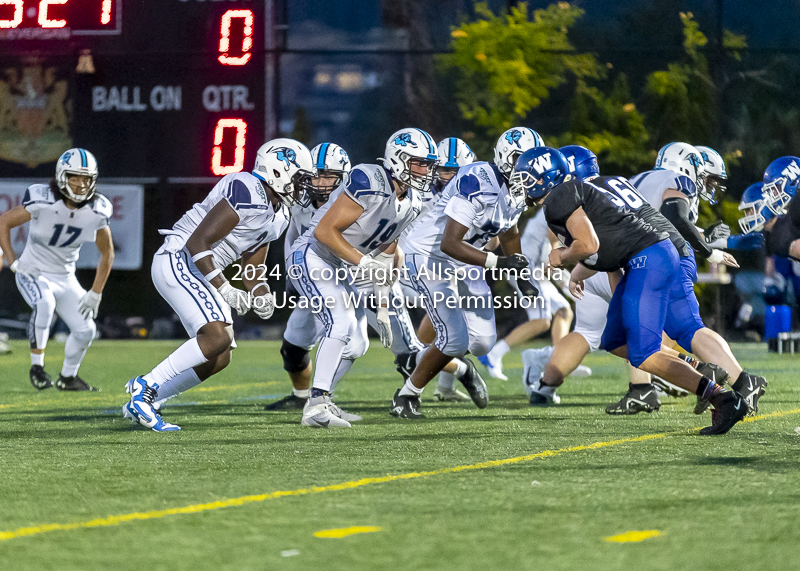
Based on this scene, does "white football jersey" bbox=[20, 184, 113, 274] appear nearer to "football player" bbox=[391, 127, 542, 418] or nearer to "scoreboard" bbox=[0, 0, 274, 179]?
"football player" bbox=[391, 127, 542, 418]

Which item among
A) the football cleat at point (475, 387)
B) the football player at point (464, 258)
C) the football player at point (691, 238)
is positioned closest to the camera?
the football player at point (691, 238)

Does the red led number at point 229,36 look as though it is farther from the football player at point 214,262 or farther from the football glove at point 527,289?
the football glove at point 527,289

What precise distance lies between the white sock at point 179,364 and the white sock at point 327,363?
0.66 metres

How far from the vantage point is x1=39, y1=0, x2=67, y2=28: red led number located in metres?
13.5

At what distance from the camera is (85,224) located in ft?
30.3

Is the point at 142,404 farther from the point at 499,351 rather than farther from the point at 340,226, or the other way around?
the point at 499,351

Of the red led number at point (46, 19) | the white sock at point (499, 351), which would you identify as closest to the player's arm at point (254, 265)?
the white sock at point (499, 351)

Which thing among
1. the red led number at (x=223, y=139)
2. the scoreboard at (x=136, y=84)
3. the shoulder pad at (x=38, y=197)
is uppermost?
the scoreboard at (x=136, y=84)

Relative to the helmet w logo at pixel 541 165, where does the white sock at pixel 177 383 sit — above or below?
below

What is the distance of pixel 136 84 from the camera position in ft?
47.0

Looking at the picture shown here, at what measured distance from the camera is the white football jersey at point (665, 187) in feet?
23.0

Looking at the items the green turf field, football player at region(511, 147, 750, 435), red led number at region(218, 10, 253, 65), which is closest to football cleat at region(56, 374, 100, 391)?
the green turf field

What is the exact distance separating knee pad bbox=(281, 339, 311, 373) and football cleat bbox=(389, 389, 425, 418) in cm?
78

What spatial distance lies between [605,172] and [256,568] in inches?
529
